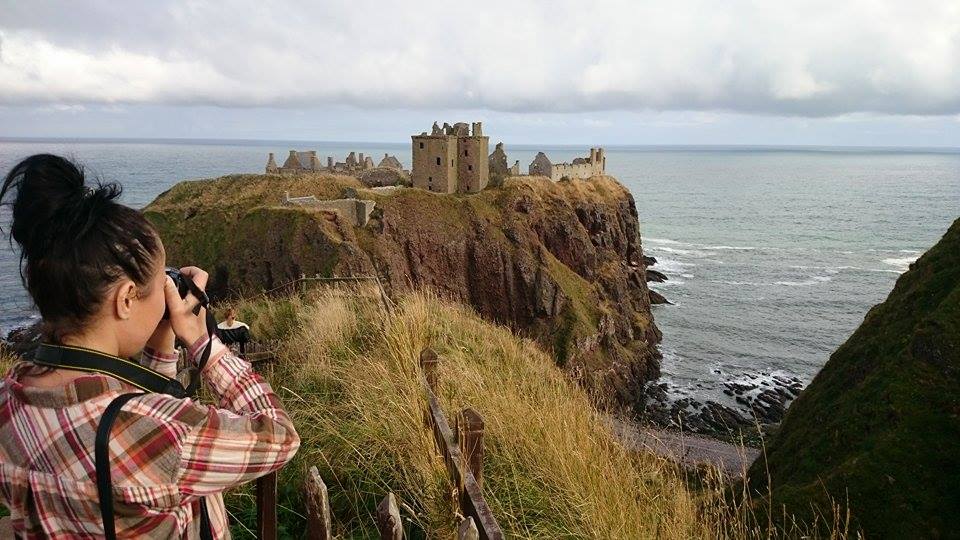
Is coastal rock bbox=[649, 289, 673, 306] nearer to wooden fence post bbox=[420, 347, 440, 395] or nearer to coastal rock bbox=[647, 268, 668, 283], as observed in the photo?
coastal rock bbox=[647, 268, 668, 283]

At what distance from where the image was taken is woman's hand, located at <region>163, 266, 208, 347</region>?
8.86 feet

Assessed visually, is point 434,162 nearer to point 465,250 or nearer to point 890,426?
point 465,250

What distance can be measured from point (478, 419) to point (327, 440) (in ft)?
6.88

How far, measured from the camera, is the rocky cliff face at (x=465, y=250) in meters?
45.2

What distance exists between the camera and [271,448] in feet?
8.09

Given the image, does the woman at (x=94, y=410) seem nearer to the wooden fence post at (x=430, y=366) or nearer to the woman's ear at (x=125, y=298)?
the woman's ear at (x=125, y=298)

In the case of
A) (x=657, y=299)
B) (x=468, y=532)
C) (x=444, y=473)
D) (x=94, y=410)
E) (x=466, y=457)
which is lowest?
(x=657, y=299)

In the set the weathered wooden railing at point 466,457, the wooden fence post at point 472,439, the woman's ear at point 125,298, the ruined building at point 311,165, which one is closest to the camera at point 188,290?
the woman's ear at point 125,298

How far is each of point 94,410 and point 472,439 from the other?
237 cm

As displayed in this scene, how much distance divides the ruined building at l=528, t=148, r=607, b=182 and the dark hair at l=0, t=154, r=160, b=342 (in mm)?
61929

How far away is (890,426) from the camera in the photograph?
717 inches

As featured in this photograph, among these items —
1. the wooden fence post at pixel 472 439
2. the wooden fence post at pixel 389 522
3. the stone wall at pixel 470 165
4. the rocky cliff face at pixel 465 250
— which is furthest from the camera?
the stone wall at pixel 470 165

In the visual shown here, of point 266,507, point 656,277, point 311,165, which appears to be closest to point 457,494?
point 266,507

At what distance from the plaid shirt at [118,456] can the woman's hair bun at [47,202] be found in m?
0.52
